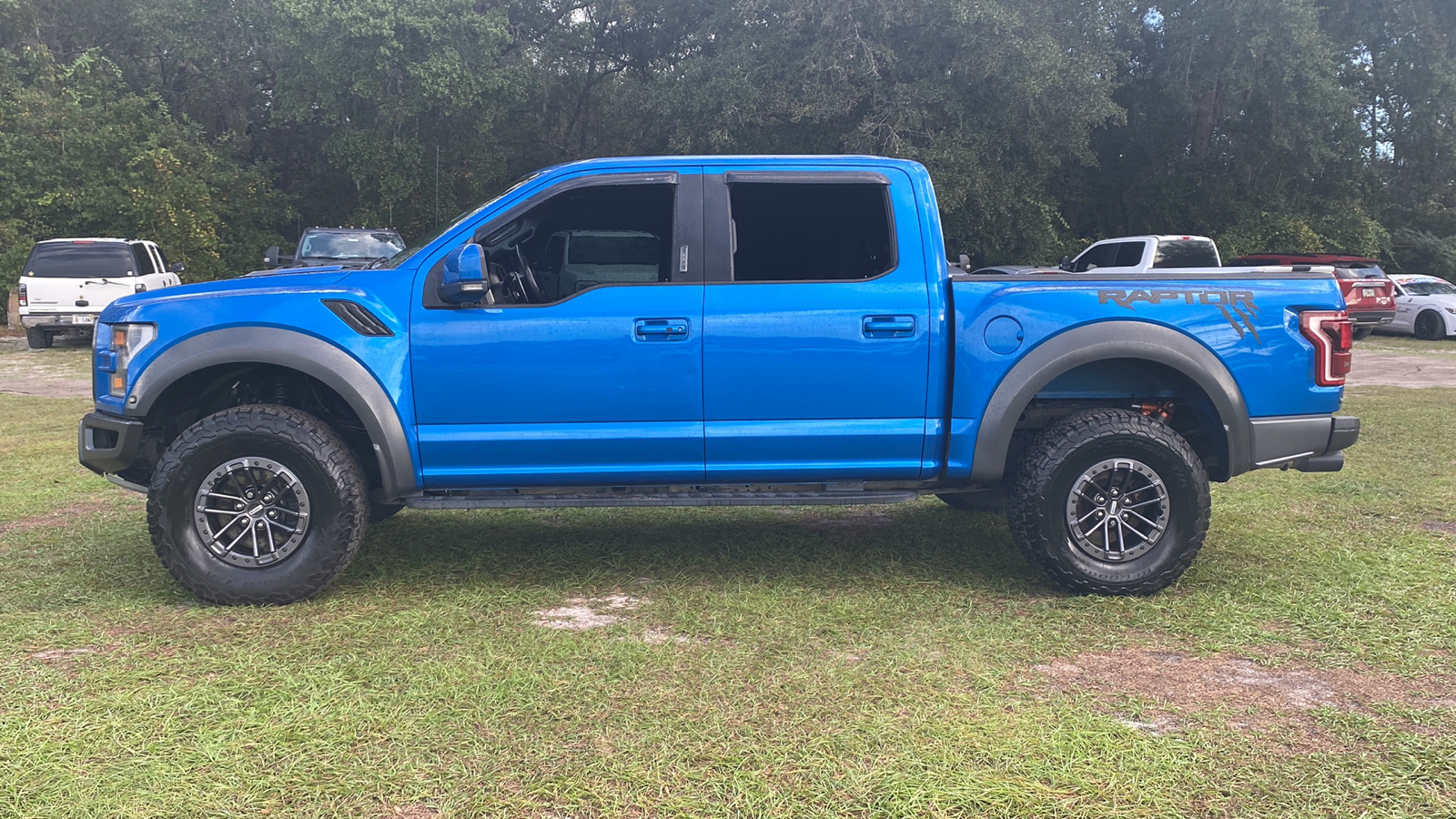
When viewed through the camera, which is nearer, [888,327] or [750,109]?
[888,327]

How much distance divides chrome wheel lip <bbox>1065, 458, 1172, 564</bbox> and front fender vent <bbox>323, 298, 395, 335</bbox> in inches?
123

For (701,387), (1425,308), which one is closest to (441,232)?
(701,387)

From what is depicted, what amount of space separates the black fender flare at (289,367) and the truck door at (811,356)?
1.40 metres

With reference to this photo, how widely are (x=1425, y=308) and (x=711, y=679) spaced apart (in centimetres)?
2406

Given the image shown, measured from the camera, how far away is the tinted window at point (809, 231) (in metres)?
4.81

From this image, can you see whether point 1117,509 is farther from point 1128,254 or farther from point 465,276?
point 1128,254

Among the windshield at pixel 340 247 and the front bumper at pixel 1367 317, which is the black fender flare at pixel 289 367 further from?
the front bumper at pixel 1367 317

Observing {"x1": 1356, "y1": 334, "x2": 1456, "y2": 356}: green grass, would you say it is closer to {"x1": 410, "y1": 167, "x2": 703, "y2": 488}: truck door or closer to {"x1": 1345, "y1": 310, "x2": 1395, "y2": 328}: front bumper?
{"x1": 1345, "y1": 310, "x2": 1395, "y2": 328}: front bumper

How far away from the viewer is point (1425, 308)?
22.3m

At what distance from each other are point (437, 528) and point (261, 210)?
27887 mm

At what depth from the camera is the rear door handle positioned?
4605mm

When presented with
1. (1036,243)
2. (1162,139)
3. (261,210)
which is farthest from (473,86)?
(1162,139)

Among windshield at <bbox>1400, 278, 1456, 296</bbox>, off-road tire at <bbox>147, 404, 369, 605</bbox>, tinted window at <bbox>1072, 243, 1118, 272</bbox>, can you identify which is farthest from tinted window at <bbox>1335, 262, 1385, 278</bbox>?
off-road tire at <bbox>147, 404, 369, 605</bbox>

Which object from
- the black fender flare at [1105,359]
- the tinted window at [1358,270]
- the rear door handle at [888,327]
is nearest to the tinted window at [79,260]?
the rear door handle at [888,327]
